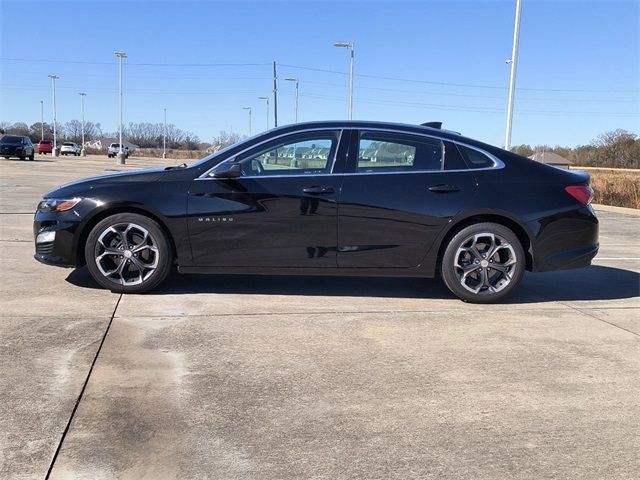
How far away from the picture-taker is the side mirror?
5.27 meters

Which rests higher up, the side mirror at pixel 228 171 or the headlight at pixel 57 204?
the side mirror at pixel 228 171

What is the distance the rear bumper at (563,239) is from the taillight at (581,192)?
0.08 metres

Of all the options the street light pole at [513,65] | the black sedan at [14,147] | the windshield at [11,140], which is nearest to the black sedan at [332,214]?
the street light pole at [513,65]

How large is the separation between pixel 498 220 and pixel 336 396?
2.85 meters

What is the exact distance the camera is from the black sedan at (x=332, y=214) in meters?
5.38

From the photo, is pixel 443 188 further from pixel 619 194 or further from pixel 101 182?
pixel 619 194

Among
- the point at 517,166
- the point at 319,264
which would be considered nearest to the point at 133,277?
the point at 319,264

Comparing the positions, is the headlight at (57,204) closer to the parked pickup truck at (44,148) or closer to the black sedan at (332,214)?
the black sedan at (332,214)

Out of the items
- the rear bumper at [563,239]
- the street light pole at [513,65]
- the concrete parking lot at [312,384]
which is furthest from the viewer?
the street light pole at [513,65]

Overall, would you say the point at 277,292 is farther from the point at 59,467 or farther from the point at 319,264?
the point at 59,467

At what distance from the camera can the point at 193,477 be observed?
102 inches

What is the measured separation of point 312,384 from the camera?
11.8 ft

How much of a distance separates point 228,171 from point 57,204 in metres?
1.67

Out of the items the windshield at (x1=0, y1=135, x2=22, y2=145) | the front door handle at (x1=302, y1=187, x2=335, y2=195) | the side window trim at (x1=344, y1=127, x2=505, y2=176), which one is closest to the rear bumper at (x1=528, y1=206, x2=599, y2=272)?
the side window trim at (x1=344, y1=127, x2=505, y2=176)
